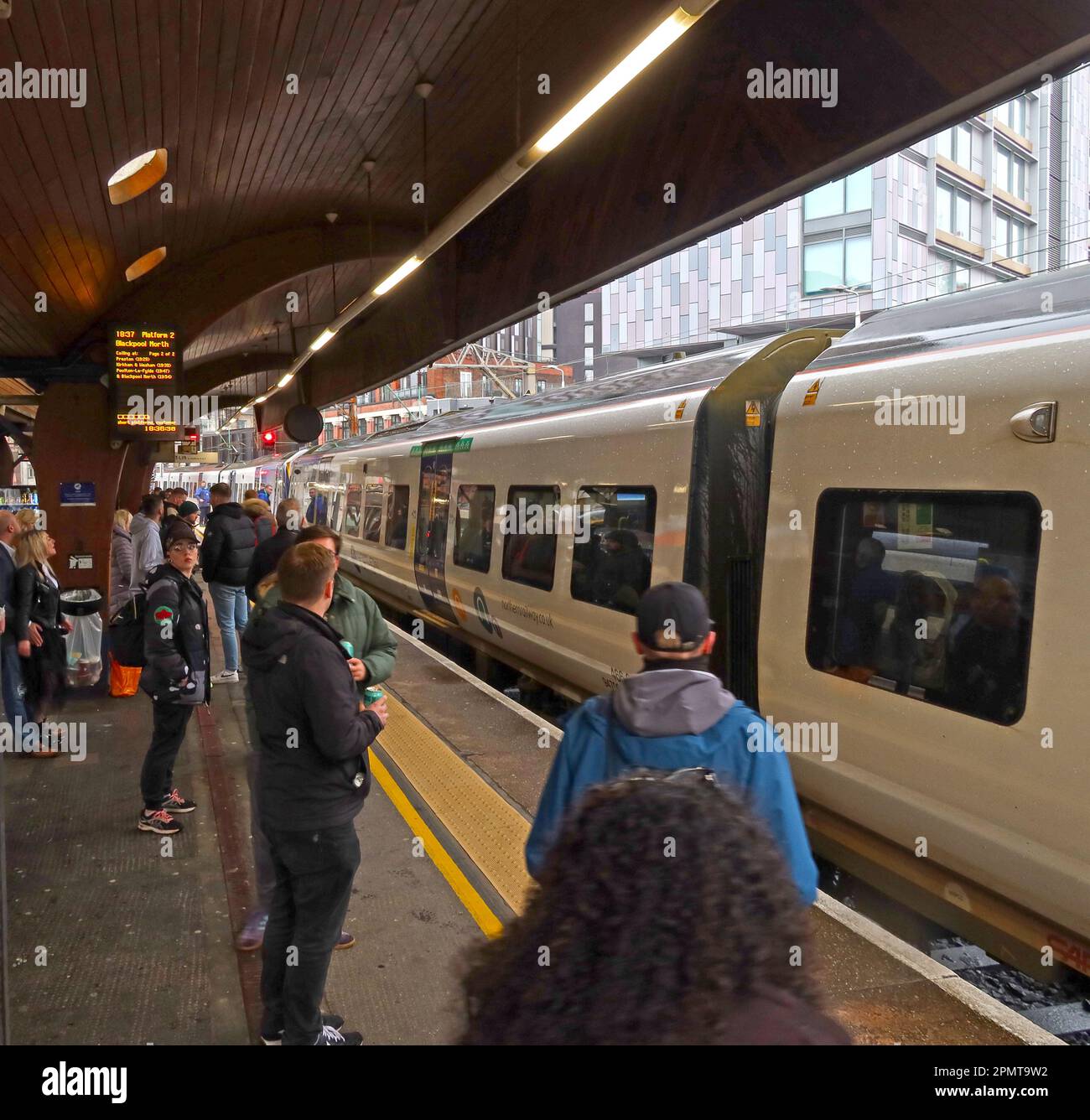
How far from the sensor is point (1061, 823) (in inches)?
129

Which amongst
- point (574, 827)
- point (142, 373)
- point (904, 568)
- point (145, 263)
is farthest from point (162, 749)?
point (145, 263)

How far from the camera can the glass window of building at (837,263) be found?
4256 cm

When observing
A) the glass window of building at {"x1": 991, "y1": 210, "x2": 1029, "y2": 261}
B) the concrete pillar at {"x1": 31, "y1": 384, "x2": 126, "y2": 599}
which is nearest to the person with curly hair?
the concrete pillar at {"x1": 31, "y1": 384, "x2": 126, "y2": 599}

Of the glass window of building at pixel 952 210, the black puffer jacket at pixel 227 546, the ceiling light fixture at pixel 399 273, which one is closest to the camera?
the black puffer jacket at pixel 227 546

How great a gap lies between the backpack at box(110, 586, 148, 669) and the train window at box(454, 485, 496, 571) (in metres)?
4.04

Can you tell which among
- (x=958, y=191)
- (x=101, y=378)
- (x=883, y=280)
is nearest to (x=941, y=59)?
(x=101, y=378)

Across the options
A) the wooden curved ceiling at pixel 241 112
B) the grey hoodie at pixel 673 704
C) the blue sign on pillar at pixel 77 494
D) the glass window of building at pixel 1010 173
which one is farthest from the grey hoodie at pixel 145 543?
the glass window of building at pixel 1010 173

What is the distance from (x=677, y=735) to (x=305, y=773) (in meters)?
1.21

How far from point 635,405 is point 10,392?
1732 cm

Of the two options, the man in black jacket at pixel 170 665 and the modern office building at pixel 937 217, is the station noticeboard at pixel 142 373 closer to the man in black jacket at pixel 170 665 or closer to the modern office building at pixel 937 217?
the man in black jacket at pixel 170 665

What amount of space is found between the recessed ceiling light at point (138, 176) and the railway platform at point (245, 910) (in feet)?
14.3

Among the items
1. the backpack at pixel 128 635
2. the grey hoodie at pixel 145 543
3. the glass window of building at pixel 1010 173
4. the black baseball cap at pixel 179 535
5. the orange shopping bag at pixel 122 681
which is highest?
the glass window of building at pixel 1010 173
